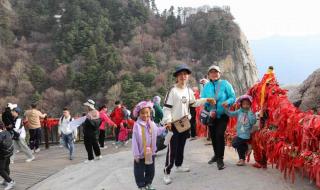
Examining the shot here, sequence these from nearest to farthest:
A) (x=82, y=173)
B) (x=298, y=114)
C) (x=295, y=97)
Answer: (x=298, y=114) < (x=295, y=97) < (x=82, y=173)

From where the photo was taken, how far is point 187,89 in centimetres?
553

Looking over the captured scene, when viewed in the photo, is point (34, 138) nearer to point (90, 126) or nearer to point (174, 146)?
point (90, 126)

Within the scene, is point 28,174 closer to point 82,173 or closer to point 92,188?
point 82,173

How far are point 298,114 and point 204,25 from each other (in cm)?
7186

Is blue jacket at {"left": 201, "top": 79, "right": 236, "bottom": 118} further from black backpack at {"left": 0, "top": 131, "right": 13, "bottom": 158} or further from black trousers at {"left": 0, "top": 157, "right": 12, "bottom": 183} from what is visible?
black trousers at {"left": 0, "top": 157, "right": 12, "bottom": 183}

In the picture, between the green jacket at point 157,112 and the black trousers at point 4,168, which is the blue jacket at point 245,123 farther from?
the black trousers at point 4,168

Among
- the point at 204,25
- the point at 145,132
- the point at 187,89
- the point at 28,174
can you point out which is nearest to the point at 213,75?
the point at 187,89

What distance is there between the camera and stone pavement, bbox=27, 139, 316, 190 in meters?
4.80

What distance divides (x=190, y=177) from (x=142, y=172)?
81 cm

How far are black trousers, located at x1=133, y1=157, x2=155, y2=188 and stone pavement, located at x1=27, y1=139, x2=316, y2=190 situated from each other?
328 mm

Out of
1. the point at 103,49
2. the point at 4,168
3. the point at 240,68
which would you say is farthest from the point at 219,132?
the point at 240,68

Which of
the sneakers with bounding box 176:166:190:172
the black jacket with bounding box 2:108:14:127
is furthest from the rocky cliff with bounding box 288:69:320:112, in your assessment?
the black jacket with bounding box 2:108:14:127

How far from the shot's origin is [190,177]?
18.2ft

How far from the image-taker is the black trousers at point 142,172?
198 inches
